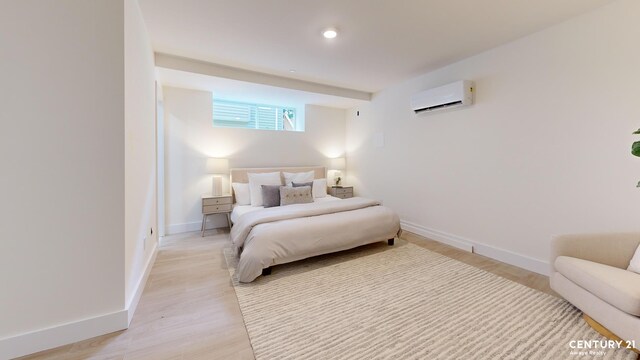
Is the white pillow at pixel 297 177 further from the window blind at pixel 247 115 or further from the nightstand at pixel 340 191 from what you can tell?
the window blind at pixel 247 115

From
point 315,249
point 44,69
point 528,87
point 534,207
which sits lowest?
point 315,249

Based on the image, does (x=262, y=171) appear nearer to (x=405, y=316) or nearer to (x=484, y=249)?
(x=405, y=316)

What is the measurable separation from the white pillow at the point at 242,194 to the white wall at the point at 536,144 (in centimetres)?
271

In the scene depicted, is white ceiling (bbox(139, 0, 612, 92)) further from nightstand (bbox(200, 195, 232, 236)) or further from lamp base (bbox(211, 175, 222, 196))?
nightstand (bbox(200, 195, 232, 236))

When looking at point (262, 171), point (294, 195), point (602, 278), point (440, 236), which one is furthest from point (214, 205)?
point (602, 278)

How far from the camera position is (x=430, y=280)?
232 cm

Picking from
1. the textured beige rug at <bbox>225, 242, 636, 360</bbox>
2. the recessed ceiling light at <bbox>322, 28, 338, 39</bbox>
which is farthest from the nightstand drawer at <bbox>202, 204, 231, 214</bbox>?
the recessed ceiling light at <bbox>322, 28, 338, 39</bbox>

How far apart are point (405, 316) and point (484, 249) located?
1.83 metres

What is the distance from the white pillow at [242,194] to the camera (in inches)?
154

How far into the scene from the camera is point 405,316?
5.82 ft

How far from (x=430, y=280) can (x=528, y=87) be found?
229 cm

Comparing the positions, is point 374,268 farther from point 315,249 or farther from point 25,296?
point 25,296

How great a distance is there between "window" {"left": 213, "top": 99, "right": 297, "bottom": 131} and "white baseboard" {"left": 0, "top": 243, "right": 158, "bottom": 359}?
130 inches

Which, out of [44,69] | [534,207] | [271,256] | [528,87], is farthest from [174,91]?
[534,207]
